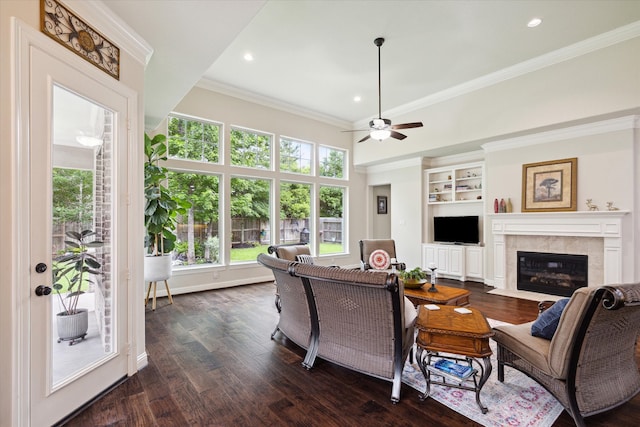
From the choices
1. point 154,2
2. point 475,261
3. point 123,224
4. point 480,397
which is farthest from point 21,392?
point 475,261

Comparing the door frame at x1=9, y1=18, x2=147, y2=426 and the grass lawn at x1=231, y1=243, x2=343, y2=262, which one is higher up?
the door frame at x1=9, y1=18, x2=147, y2=426

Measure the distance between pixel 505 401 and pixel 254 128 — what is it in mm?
5818

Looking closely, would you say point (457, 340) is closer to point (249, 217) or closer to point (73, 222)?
point (73, 222)

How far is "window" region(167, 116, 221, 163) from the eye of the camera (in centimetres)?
532

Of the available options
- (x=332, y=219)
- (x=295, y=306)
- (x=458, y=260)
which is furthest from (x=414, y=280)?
(x=332, y=219)

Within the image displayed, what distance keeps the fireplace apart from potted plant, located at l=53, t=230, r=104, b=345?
638 cm

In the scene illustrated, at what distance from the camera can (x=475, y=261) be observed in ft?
20.5

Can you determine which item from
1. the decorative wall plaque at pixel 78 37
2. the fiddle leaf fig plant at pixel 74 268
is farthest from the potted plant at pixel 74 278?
the decorative wall plaque at pixel 78 37

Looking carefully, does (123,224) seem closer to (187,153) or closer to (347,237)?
(187,153)

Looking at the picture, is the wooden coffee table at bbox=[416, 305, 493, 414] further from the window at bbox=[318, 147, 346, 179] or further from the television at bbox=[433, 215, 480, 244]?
the window at bbox=[318, 147, 346, 179]

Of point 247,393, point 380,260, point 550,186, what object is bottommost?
point 247,393

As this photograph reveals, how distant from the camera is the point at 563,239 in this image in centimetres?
508

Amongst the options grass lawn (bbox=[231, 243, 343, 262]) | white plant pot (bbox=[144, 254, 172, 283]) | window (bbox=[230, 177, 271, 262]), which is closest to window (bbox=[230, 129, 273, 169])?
window (bbox=[230, 177, 271, 262])

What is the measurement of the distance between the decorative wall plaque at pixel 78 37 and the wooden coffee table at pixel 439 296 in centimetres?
367
